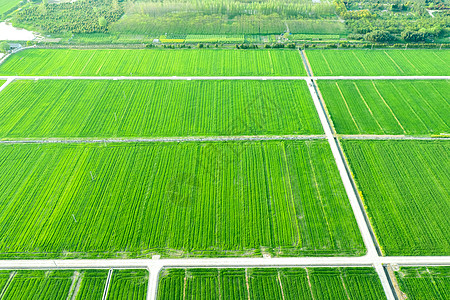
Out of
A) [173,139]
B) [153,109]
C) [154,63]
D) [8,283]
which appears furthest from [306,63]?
[8,283]

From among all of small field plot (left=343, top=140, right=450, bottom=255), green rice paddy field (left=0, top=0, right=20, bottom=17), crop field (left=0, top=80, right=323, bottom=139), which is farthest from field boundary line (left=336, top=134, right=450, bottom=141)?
green rice paddy field (left=0, top=0, right=20, bottom=17)

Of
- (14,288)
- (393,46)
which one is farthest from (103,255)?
(393,46)

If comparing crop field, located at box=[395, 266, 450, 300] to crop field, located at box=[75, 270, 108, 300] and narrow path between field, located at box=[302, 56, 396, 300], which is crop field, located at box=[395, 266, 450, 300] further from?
crop field, located at box=[75, 270, 108, 300]

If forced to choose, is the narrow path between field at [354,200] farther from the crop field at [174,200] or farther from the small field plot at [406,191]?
the crop field at [174,200]

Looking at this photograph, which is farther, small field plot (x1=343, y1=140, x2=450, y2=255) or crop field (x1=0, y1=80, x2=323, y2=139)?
crop field (x1=0, y1=80, x2=323, y2=139)

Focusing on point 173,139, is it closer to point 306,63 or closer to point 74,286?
point 74,286

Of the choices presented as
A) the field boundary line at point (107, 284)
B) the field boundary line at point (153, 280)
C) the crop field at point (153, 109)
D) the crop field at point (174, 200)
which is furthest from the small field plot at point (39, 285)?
the crop field at point (153, 109)
